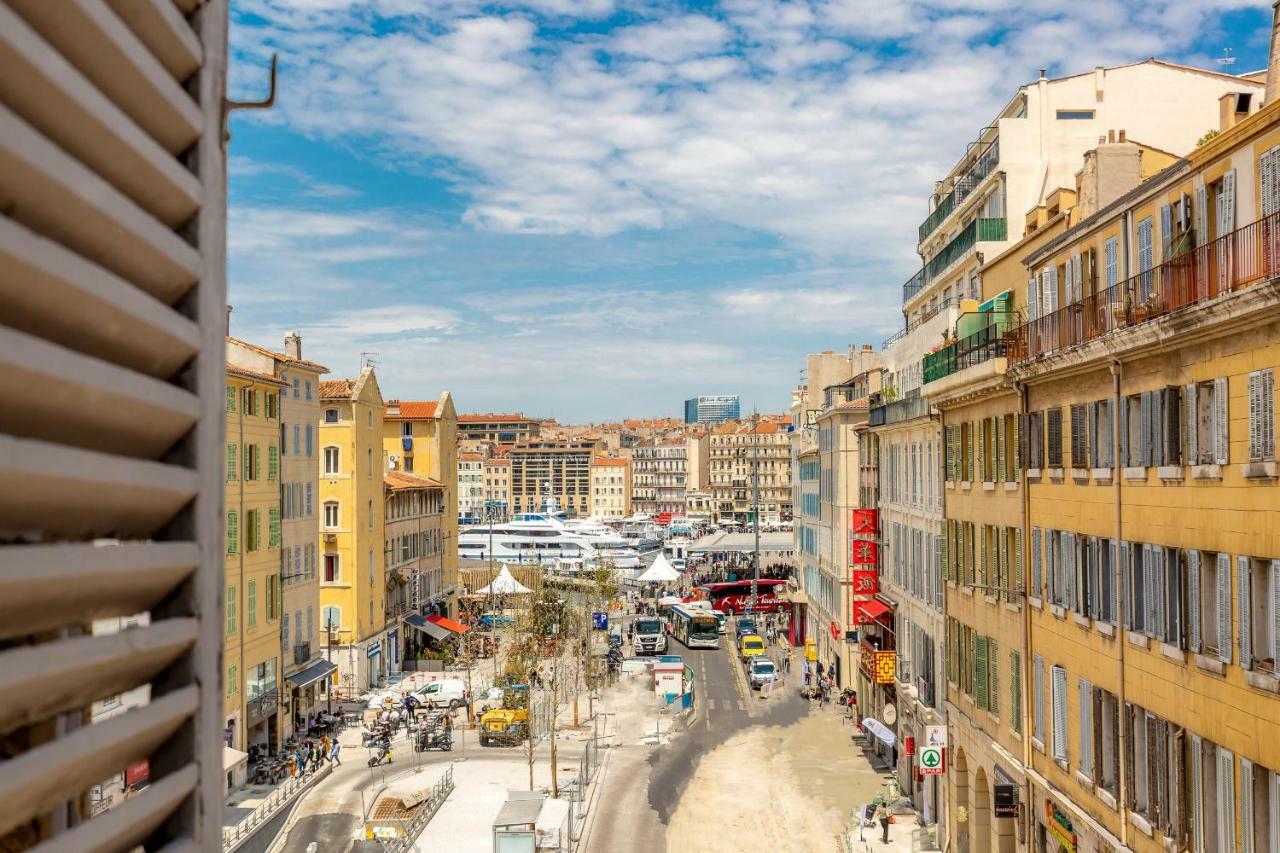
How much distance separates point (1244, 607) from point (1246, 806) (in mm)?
2355

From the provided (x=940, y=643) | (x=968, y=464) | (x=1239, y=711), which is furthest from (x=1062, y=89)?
(x=1239, y=711)

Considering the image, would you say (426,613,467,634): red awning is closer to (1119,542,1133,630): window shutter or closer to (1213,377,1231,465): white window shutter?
(1119,542,1133,630): window shutter

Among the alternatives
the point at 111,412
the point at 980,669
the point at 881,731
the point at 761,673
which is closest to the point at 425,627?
the point at 761,673

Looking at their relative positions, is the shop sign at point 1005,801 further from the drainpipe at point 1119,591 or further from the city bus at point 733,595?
the city bus at point 733,595

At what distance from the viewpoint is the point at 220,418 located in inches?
130

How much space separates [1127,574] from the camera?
60.5ft

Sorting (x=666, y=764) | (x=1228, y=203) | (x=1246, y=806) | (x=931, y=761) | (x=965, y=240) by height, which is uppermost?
(x=965, y=240)

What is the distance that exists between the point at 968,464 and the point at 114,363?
2668 centimetres

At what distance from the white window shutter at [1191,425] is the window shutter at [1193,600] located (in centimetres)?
124

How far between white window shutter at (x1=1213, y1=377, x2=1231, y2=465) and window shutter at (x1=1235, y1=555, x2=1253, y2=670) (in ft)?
4.36

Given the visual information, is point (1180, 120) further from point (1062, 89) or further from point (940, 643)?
point (940, 643)

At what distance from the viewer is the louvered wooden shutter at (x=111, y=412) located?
2.37 metres

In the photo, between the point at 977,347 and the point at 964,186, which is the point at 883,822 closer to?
the point at 977,347

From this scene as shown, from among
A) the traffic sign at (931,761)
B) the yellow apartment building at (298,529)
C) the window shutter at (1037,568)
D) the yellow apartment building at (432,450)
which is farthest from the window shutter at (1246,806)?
the yellow apartment building at (432,450)
